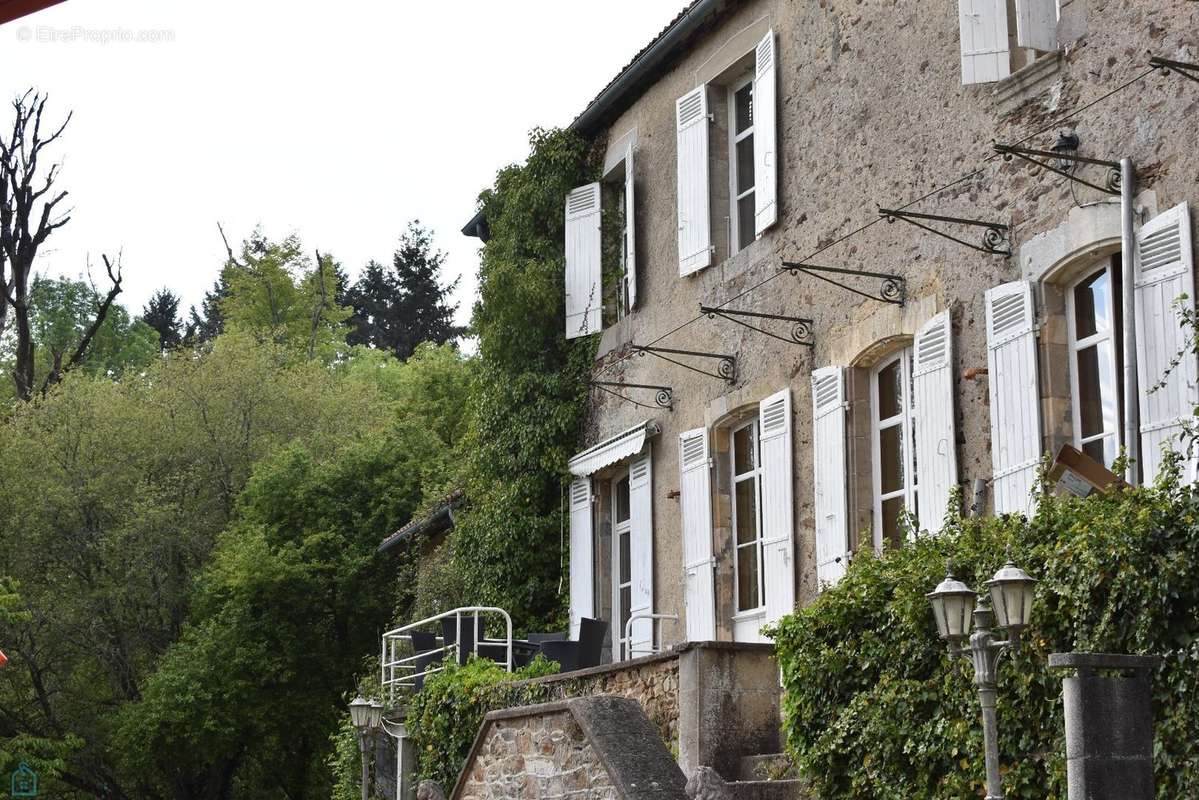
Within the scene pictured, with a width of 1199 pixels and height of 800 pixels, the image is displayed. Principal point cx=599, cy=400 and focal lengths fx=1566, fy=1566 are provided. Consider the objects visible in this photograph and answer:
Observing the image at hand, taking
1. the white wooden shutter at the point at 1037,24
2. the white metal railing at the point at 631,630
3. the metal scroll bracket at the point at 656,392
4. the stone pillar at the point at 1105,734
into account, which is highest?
the white wooden shutter at the point at 1037,24

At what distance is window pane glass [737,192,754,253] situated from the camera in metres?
13.1

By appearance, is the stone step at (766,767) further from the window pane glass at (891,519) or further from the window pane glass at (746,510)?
the window pane glass at (746,510)

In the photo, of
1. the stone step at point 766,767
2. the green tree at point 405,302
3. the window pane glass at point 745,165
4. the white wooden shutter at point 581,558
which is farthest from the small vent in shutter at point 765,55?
the green tree at point 405,302

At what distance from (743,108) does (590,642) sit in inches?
184

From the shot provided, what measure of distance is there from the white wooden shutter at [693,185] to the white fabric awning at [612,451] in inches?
56.3

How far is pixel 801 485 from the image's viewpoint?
11.5 metres

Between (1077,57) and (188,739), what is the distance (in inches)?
666

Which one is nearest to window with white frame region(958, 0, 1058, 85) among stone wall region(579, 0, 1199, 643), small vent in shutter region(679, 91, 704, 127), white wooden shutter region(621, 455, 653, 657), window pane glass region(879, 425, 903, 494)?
stone wall region(579, 0, 1199, 643)

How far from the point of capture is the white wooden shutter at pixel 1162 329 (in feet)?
26.2

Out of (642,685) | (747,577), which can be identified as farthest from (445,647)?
(642,685)

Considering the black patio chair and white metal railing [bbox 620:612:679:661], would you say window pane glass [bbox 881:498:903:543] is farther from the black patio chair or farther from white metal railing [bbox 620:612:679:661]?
the black patio chair

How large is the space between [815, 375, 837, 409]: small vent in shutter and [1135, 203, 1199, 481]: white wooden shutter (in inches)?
115

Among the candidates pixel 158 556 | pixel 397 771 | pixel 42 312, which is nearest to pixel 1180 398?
pixel 397 771

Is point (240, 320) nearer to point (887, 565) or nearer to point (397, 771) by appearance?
point (397, 771)
